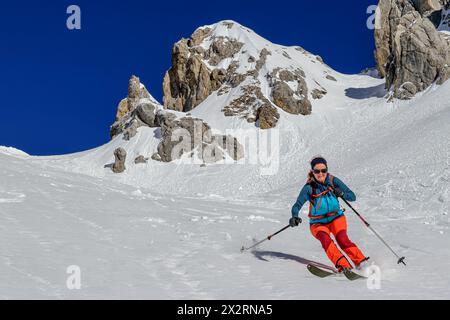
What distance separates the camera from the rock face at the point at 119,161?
55.5 meters

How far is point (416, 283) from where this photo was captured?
6879mm

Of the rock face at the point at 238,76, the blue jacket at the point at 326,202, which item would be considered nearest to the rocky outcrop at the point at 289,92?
the rock face at the point at 238,76

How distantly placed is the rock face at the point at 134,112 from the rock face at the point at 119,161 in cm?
721

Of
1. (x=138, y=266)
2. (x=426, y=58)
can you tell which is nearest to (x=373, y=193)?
(x=138, y=266)

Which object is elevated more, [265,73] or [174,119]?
[265,73]

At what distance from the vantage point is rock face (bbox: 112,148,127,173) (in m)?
55.5

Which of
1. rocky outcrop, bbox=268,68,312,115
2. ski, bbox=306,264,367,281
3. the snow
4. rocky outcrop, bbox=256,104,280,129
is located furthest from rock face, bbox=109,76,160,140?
ski, bbox=306,264,367,281

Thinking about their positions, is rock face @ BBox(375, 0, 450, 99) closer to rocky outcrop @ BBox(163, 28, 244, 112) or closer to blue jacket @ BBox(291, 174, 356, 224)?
rocky outcrop @ BBox(163, 28, 244, 112)

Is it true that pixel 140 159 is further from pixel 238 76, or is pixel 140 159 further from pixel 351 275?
pixel 351 275

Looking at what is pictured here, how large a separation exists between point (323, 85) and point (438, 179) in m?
50.5

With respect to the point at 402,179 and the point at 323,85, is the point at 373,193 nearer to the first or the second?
the point at 402,179

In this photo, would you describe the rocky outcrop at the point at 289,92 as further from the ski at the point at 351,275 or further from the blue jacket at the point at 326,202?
the ski at the point at 351,275

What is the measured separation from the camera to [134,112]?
67.9m
